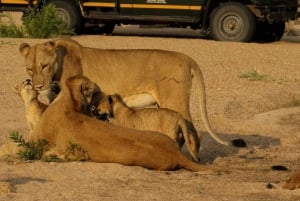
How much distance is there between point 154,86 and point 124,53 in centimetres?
49

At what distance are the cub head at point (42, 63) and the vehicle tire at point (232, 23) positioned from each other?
11665 mm

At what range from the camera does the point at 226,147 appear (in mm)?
10547

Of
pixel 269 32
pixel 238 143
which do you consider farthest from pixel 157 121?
pixel 269 32

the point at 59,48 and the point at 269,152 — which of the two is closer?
the point at 59,48

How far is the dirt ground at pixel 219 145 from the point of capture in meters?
7.51

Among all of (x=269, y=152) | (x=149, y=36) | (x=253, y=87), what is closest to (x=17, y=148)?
(x=269, y=152)

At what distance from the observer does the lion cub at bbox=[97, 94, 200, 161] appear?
8875 millimetres

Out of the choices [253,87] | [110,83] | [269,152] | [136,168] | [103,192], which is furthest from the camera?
[253,87]

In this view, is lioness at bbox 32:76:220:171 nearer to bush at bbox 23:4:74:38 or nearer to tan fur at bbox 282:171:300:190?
tan fur at bbox 282:171:300:190

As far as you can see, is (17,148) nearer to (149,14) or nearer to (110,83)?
(110,83)

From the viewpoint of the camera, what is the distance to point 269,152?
10.4 metres

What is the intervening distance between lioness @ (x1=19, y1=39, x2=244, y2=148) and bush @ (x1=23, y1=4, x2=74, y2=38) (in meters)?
11.0

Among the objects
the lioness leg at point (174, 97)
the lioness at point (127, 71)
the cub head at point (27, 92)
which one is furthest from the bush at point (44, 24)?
the lioness leg at point (174, 97)

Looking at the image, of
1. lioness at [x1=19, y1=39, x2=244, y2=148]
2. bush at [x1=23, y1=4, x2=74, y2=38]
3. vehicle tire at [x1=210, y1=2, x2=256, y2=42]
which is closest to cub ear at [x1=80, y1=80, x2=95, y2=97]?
lioness at [x1=19, y1=39, x2=244, y2=148]
